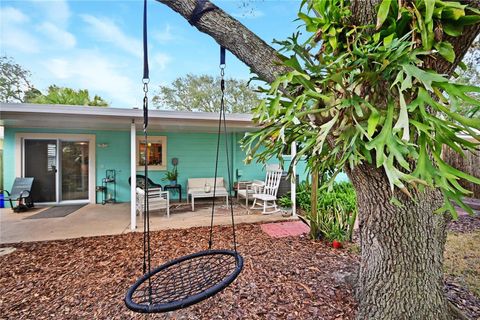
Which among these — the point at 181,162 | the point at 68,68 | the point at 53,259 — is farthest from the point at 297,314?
the point at 68,68

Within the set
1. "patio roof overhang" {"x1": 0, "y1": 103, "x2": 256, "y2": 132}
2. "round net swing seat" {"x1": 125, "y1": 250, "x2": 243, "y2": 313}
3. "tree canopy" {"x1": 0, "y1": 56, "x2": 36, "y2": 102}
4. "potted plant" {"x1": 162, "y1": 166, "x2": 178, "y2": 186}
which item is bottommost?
"round net swing seat" {"x1": 125, "y1": 250, "x2": 243, "y2": 313}

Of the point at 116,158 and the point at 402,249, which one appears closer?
the point at 402,249

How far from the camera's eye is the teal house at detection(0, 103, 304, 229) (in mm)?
6219

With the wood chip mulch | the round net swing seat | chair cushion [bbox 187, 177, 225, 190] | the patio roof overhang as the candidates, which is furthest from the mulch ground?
chair cushion [bbox 187, 177, 225, 190]

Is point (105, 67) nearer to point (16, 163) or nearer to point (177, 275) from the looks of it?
point (16, 163)

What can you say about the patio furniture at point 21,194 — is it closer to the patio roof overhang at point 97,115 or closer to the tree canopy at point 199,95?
the patio roof overhang at point 97,115

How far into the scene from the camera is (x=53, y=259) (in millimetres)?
3346

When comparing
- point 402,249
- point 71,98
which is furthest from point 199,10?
point 71,98

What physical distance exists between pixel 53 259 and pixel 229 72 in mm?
14730

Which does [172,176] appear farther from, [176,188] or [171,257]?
[171,257]

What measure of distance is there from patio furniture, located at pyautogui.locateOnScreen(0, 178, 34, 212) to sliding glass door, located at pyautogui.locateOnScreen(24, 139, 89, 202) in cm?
48

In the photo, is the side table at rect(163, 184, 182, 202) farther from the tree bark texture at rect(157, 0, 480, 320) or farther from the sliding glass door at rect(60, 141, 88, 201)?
the tree bark texture at rect(157, 0, 480, 320)

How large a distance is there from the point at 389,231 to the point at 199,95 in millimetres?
15898

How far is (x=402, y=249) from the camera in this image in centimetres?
174
